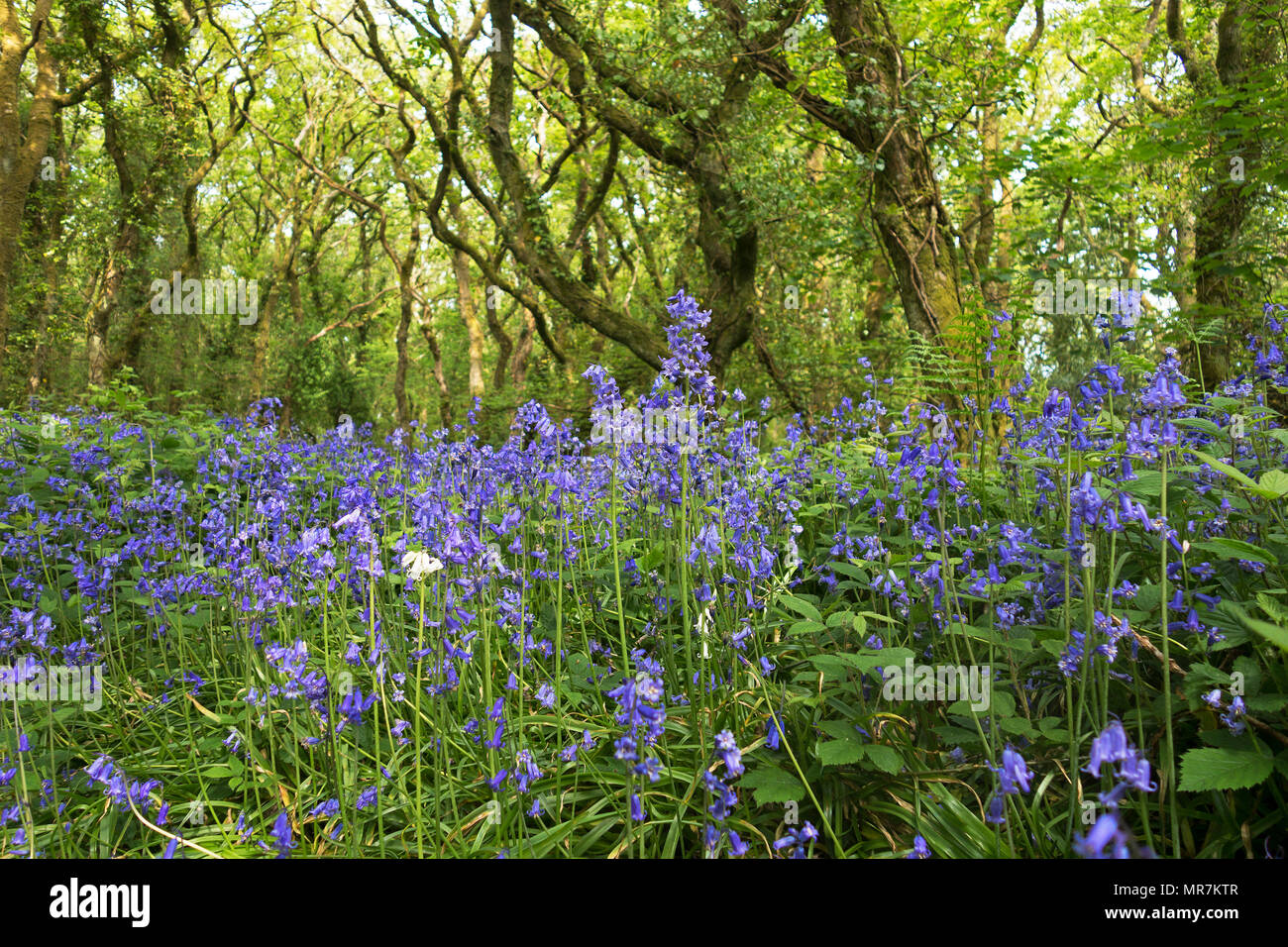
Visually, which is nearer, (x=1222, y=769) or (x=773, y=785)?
(x=1222, y=769)

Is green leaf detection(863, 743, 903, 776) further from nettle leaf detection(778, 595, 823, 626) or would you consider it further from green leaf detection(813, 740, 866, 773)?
nettle leaf detection(778, 595, 823, 626)

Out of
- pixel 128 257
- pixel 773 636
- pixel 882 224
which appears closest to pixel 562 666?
pixel 773 636

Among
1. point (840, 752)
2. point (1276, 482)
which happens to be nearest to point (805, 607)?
point (840, 752)

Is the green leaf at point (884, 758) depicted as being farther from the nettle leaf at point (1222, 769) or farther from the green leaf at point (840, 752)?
the nettle leaf at point (1222, 769)

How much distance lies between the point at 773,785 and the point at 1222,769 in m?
1.02

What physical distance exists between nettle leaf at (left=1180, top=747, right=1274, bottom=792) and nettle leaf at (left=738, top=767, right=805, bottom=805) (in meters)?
0.85

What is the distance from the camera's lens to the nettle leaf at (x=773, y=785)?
6.41 ft

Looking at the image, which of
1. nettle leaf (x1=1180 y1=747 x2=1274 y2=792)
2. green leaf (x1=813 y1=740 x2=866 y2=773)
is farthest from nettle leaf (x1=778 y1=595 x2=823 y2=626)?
nettle leaf (x1=1180 y1=747 x2=1274 y2=792)

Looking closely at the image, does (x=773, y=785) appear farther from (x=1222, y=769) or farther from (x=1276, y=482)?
(x=1276, y=482)

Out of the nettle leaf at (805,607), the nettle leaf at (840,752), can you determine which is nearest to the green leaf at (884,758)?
the nettle leaf at (840,752)

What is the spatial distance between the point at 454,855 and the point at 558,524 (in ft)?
3.82

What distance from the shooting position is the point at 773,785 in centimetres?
202
